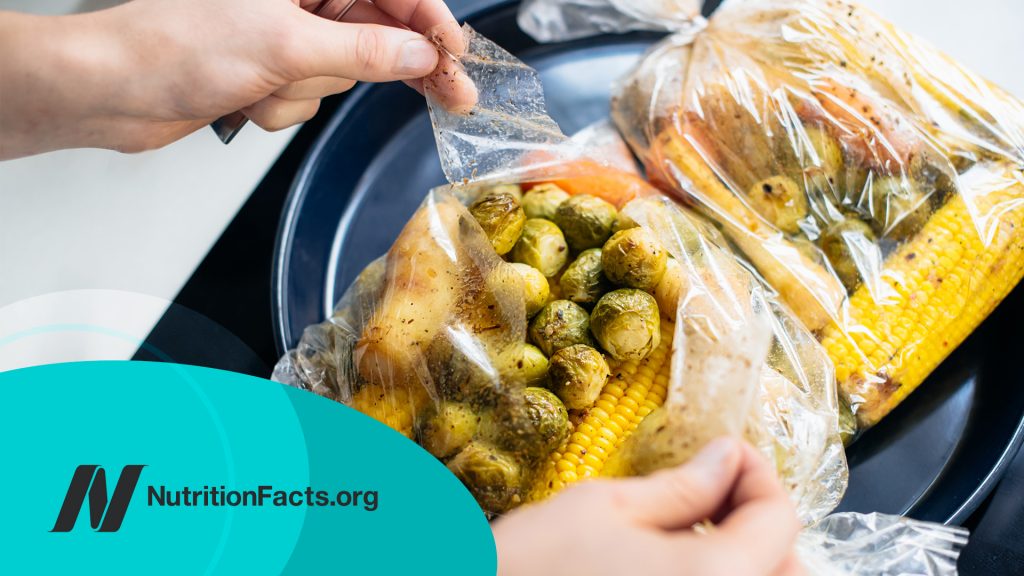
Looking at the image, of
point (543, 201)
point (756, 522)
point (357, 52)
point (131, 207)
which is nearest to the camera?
point (756, 522)

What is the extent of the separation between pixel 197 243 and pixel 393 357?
26.3 inches

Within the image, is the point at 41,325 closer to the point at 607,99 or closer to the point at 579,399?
the point at 579,399

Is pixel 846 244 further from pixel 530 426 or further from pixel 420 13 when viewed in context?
pixel 420 13

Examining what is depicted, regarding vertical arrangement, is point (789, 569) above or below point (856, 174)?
below

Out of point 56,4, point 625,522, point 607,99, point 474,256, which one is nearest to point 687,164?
point 607,99

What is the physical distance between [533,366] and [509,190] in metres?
0.32

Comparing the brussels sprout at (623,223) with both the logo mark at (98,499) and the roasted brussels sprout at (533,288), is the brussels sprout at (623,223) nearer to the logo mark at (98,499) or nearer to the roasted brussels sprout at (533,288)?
the roasted brussels sprout at (533,288)

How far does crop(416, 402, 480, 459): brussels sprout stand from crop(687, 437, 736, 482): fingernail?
0.93 feet

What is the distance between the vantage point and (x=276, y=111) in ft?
3.71

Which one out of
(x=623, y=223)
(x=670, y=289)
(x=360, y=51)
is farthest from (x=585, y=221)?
(x=360, y=51)

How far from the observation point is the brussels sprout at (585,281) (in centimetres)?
94

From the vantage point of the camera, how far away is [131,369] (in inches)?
38.9

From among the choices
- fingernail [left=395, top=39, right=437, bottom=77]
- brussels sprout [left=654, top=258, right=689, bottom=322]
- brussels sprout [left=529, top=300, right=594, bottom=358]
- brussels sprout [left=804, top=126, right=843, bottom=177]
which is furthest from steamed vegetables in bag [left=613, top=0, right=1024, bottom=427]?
fingernail [left=395, top=39, right=437, bottom=77]

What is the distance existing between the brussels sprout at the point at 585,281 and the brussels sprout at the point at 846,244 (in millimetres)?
390
